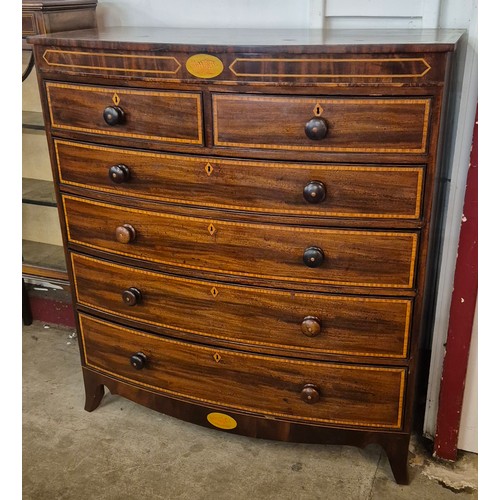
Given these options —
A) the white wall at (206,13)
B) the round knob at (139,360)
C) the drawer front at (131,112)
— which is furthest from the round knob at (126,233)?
the white wall at (206,13)

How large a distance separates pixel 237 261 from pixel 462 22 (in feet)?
3.26

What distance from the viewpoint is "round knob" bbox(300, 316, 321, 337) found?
5.99 feet

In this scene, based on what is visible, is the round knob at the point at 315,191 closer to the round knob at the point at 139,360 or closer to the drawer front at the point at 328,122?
the drawer front at the point at 328,122

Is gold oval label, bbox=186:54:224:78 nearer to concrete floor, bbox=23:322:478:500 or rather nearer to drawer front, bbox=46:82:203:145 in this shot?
drawer front, bbox=46:82:203:145

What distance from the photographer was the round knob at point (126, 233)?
1.94m

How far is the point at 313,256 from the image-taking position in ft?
5.72

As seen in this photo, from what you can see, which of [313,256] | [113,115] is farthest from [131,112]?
[313,256]

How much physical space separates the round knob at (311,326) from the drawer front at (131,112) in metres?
0.59

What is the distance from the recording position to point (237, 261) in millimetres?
1850

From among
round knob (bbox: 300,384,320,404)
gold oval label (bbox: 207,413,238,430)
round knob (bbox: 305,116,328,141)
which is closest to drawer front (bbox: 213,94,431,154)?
round knob (bbox: 305,116,328,141)

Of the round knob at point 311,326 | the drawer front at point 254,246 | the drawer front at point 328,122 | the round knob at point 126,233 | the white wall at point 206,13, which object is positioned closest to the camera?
the drawer front at point 328,122
